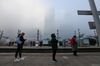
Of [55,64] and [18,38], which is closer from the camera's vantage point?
[55,64]

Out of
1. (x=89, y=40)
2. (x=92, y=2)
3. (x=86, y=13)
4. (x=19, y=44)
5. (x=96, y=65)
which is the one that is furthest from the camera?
(x=89, y=40)

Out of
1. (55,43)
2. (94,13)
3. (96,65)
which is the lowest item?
(96,65)

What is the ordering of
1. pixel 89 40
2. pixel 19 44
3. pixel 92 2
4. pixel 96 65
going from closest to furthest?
1. pixel 92 2
2. pixel 96 65
3. pixel 19 44
4. pixel 89 40

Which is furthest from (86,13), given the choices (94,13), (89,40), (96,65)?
(89,40)

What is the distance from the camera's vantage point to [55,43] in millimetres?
19125

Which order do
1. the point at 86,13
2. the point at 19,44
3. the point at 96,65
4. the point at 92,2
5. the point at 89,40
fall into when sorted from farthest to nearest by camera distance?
the point at 89,40 < the point at 19,44 < the point at 86,13 < the point at 96,65 < the point at 92,2

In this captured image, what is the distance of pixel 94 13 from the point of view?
53.5 feet

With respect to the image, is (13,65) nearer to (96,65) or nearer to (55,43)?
(55,43)

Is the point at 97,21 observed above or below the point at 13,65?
above

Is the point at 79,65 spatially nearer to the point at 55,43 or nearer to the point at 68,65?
the point at 68,65

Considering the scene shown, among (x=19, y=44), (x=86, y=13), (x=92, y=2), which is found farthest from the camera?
(x=19, y=44)

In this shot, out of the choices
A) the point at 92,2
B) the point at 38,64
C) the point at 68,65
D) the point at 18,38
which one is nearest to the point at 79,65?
the point at 68,65

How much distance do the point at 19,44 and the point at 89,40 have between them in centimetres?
5740

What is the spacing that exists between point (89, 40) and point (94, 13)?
6012 cm
